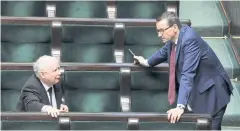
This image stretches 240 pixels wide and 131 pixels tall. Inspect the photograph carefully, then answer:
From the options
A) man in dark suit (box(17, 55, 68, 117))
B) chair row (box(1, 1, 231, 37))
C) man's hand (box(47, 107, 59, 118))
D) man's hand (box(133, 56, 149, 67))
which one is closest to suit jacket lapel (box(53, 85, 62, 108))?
man in dark suit (box(17, 55, 68, 117))

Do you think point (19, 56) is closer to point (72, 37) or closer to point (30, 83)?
point (72, 37)

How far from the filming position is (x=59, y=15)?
1.98 m

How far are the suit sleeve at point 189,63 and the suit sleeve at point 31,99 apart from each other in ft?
1.02

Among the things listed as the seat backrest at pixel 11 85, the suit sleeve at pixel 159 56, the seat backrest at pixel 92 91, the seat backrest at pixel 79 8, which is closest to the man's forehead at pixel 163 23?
the suit sleeve at pixel 159 56

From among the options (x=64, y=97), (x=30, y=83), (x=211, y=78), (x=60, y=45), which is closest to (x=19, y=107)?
(x=30, y=83)

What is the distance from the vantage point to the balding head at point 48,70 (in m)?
1.52

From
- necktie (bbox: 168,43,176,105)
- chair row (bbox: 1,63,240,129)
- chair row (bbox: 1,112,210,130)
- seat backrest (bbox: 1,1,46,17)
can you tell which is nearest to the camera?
chair row (bbox: 1,112,210,130)

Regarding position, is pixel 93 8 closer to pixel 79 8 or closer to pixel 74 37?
pixel 79 8

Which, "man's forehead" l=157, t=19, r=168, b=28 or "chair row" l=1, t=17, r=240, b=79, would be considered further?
"chair row" l=1, t=17, r=240, b=79

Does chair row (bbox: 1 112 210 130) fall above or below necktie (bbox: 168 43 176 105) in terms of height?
below

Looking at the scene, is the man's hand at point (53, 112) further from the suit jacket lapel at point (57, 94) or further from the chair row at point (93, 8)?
the chair row at point (93, 8)

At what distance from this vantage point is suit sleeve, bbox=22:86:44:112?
4.91ft

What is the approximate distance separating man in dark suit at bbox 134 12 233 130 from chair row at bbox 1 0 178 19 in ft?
1.30

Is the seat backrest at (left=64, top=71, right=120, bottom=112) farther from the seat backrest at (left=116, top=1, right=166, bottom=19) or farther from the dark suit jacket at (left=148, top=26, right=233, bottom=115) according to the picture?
the seat backrest at (left=116, top=1, right=166, bottom=19)
